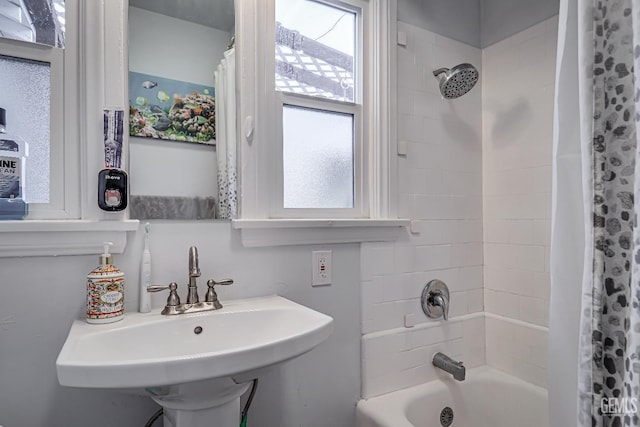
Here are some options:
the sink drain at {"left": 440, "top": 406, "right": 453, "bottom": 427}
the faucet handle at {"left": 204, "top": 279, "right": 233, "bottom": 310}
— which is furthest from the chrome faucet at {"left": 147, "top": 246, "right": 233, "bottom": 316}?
the sink drain at {"left": 440, "top": 406, "right": 453, "bottom": 427}

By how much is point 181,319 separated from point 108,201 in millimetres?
388

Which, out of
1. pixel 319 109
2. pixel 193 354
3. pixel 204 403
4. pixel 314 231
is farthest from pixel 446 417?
pixel 319 109

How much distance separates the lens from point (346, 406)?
4.67 ft

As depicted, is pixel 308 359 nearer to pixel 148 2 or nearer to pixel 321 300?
pixel 321 300

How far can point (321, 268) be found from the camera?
1389mm

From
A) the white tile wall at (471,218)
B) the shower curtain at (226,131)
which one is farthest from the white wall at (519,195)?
the shower curtain at (226,131)

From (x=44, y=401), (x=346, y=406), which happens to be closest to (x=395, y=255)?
(x=346, y=406)

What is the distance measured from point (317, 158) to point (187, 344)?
32.6 inches

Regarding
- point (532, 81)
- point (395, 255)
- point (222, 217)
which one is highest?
point (532, 81)

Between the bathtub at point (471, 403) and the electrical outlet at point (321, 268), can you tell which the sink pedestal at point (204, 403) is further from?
the bathtub at point (471, 403)

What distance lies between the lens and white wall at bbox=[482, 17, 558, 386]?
1.61m

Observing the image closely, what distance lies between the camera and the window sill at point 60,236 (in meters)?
0.95

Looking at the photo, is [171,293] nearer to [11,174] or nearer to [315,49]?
[11,174]

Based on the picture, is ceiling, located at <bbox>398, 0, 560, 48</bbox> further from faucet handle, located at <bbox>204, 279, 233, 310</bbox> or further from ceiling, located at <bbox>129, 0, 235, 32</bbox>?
faucet handle, located at <bbox>204, 279, 233, 310</bbox>
